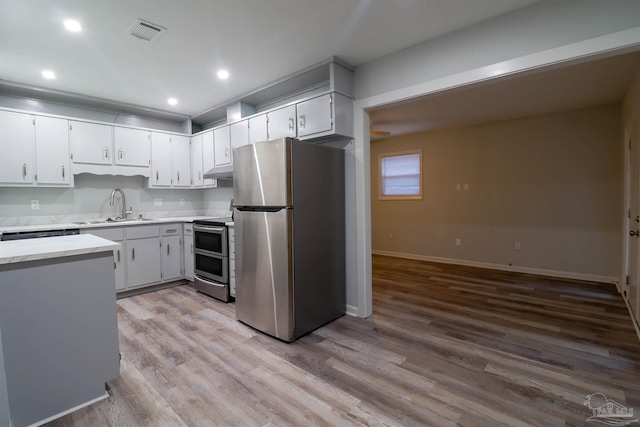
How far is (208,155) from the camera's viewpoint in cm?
463

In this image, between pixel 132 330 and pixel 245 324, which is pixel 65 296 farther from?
pixel 245 324

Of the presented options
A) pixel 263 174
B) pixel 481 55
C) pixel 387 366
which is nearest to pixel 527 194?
pixel 481 55

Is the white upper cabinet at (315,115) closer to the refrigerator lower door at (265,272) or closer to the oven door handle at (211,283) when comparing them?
the refrigerator lower door at (265,272)

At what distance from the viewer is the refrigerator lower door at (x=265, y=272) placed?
2.61 meters

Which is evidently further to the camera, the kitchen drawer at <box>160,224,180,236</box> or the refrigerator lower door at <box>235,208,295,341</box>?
the kitchen drawer at <box>160,224,180,236</box>

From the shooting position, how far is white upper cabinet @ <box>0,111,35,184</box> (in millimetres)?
3379

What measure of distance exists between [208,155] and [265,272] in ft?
8.79

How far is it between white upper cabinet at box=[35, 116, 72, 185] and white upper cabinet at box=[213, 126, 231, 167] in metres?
1.82

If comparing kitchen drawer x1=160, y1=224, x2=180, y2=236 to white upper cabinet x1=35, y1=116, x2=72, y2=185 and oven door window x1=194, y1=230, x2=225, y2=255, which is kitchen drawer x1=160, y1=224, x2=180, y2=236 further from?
white upper cabinet x1=35, y1=116, x2=72, y2=185

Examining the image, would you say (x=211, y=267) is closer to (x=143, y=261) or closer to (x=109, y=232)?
(x=143, y=261)

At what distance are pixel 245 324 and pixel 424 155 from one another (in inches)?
189

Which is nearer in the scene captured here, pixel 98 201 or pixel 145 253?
pixel 145 253

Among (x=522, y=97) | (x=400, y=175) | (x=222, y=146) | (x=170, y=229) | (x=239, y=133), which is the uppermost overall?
(x=522, y=97)

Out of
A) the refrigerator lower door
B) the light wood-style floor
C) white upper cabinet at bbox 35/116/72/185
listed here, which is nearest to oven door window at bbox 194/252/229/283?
the light wood-style floor
